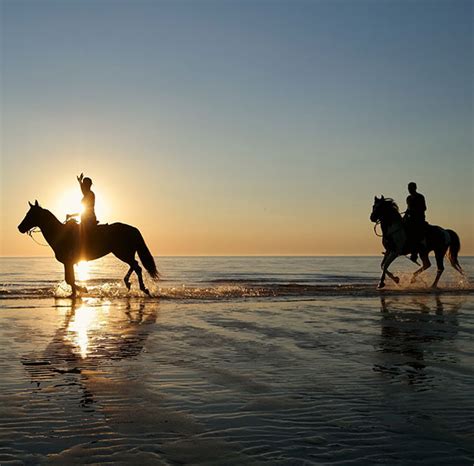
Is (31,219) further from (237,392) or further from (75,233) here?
(237,392)

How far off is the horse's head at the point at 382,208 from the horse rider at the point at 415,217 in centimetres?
52

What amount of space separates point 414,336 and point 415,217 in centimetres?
1230

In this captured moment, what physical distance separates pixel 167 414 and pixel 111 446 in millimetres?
783

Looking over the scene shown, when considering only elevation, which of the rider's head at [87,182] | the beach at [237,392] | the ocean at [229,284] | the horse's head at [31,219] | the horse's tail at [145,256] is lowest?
the ocean at [229,284]

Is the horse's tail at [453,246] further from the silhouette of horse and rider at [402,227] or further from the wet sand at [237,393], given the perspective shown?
the wet sand at [237,393]

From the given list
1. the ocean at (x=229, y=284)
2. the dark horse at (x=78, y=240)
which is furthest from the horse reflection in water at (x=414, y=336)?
the dark horse at (x=78, y=240)

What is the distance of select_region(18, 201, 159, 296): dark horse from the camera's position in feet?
54.1

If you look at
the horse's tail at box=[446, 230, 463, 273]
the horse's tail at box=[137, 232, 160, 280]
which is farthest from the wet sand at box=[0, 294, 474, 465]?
the horse's tail at box=[446, 230, 463, 273]

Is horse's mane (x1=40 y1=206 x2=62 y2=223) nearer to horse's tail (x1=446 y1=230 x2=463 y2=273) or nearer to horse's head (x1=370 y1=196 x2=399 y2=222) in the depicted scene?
horse's head (x1=370 y1=196 x2=399 y2=222)

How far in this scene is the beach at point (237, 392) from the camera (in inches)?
138

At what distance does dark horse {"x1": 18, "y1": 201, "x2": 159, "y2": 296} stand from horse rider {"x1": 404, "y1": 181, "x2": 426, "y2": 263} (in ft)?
30.1

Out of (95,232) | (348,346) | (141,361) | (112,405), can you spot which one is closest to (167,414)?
(112,405)

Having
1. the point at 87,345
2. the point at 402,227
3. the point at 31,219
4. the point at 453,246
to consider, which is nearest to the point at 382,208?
the point at 402,227

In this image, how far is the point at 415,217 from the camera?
66.4 ft
